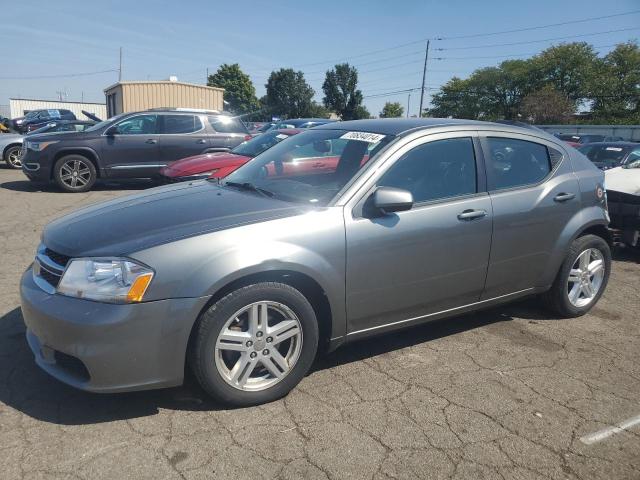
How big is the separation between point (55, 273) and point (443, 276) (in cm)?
238

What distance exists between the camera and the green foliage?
6009cm

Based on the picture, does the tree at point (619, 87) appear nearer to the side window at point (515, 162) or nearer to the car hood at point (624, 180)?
the car hood at point (624, 180)

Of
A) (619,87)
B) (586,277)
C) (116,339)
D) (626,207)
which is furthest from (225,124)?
(619,87)

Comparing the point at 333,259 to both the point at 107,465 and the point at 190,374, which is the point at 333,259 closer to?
the point at 190,374

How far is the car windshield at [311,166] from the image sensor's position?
3.35m

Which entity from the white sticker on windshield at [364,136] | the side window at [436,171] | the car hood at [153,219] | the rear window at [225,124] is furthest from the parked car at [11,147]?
the side window at [436,171]

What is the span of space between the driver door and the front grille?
1.56 meters

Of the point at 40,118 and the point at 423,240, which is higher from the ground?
the point at 40,118

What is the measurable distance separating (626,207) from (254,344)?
5195 mm

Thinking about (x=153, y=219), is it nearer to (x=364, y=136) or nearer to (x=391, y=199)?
(x=391, y=199)

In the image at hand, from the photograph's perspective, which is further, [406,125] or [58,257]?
[406,125]

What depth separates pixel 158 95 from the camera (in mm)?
23547

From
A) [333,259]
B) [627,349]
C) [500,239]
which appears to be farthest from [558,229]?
[333,259]

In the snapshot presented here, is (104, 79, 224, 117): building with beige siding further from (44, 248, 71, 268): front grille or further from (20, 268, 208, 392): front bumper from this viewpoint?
(20, 268, 208, 392): front bumper
